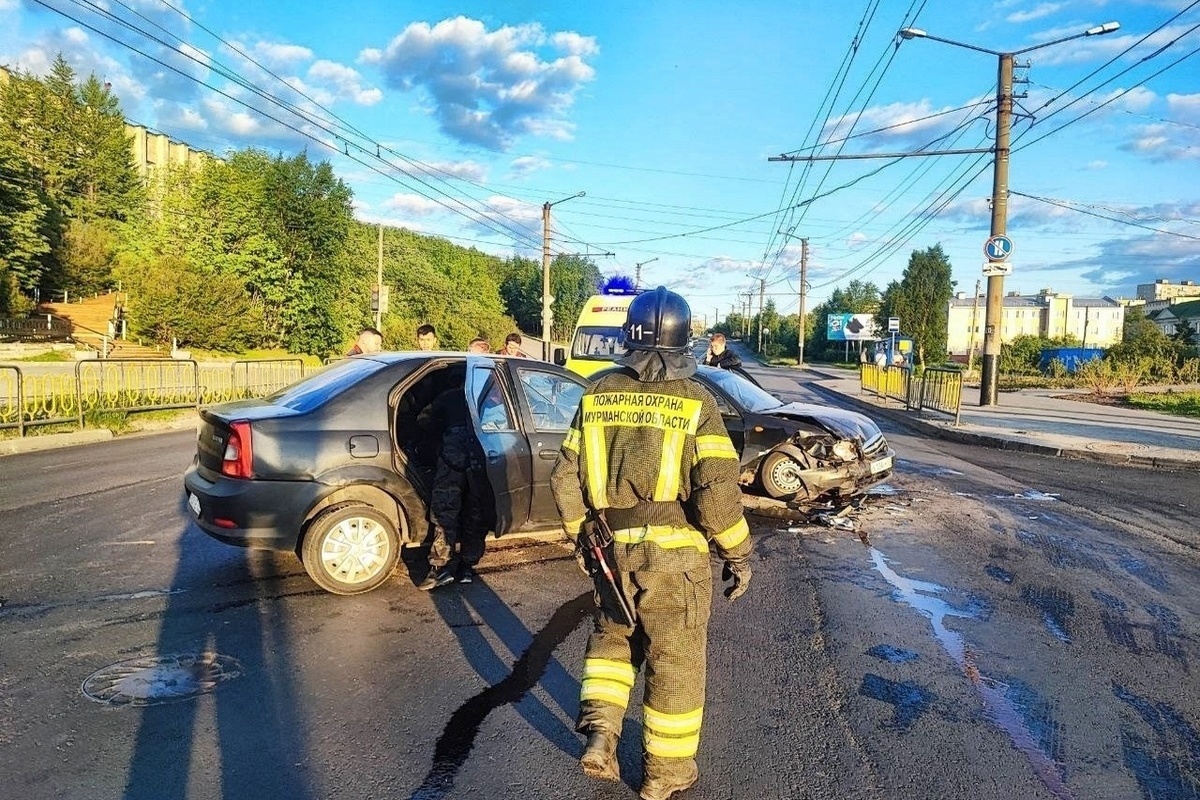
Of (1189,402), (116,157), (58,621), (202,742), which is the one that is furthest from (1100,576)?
(116,157)

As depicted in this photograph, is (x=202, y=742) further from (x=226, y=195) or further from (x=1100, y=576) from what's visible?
(x=226, y=195)

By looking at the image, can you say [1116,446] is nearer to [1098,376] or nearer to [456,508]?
[456,508]

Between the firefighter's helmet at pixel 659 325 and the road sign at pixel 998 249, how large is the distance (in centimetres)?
1755

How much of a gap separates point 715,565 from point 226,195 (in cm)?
4387

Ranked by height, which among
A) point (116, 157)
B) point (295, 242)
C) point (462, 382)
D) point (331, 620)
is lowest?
point (331, 620)

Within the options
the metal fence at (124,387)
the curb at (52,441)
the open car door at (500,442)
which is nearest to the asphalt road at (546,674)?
the open car door at (500,442)

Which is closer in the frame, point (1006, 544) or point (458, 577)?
point (458, 577)

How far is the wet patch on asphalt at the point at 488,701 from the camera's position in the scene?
2.93 m

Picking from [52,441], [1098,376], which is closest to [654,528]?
[52,441]

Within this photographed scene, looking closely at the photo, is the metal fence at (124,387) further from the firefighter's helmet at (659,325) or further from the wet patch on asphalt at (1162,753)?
the wet patch on asphalt at (1162,753)

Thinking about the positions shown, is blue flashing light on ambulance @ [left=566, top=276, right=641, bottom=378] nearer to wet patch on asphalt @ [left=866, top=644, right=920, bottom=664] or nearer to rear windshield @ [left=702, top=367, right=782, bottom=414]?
rear windshield @ [left=702, top=367, right=782, bottom=414]

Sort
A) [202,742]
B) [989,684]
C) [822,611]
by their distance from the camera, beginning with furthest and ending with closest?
1. [822,611]
2. [989,684]
3. [202,742]

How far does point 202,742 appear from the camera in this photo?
3.11 m

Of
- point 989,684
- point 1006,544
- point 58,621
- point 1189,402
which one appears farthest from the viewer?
point 1189,402
